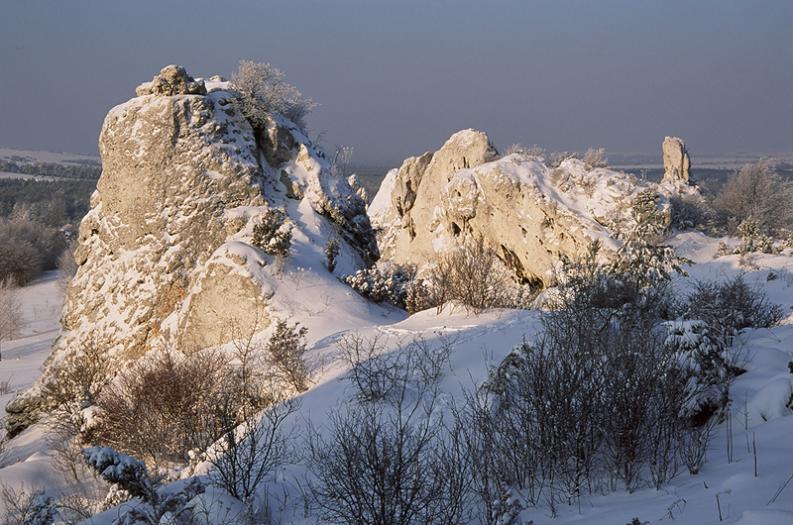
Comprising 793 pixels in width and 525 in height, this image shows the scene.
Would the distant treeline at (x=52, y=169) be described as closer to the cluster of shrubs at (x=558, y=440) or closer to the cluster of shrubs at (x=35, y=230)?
the cluster of shrubs at (x=35, y=230)

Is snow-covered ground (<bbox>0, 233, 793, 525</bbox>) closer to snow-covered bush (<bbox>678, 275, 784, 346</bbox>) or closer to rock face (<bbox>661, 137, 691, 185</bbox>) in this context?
snow-covered bush (<bbox>678, 275, 784, 346</bbox>)

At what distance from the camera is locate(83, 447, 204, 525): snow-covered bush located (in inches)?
169

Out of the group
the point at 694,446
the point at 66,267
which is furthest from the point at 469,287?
the point at 66,267

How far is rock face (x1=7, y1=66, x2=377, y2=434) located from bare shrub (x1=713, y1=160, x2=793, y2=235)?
20.3 meters

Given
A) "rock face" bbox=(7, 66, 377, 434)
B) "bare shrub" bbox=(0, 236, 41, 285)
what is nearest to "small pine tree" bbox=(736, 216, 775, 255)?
"rock face" bbox=(7, 66, 377, 434)

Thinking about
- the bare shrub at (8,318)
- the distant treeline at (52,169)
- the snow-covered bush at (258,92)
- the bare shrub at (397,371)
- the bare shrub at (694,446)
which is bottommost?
the bare shrub at (8,318)

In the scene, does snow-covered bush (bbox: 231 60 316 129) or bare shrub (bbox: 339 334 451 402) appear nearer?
bare shrub (bbox: 339 334 451 402)

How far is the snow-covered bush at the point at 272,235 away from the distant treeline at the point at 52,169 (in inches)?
4261

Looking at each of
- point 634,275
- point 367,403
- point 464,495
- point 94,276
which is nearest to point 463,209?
point 634,275

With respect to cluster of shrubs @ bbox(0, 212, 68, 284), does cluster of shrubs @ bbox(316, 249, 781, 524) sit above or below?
above

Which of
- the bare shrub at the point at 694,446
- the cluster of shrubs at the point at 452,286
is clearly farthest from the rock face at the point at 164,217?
the bare shrub at the point at 694,446

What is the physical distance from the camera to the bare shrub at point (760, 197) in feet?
87.5

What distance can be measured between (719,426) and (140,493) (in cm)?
494

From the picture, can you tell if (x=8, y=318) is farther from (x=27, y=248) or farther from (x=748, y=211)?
(x=748, y=211)
